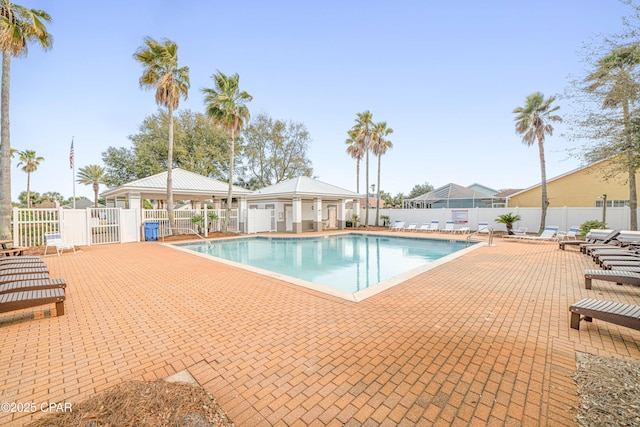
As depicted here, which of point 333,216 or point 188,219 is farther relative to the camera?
point 333,216

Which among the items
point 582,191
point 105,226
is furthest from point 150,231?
point 582,191

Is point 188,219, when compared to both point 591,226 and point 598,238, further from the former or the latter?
point 591,226

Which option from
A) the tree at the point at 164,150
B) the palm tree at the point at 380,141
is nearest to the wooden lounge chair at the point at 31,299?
the palm tree at the point at 380,141

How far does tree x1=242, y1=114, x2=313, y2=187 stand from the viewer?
31.1m

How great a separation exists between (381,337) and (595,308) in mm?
2927

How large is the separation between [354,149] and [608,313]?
23.5 m

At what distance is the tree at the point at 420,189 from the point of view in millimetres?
54094

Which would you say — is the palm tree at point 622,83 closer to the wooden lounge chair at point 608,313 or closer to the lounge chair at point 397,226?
the wooden lounge chair at point 608,313

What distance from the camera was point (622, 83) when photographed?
15.6 feet

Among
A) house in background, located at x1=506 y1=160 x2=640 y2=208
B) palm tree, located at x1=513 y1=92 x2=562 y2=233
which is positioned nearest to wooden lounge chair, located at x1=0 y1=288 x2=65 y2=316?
palm tree, located at x1=513 y1=92 x2=562 y2=233

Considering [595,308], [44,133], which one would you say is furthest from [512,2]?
[44,133]

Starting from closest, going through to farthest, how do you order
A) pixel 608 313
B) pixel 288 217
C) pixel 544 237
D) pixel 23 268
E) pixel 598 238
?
pixel 608 313 < pixel 23 268 < pixel 598 238 < pixel 544 237 < pixel 288 217

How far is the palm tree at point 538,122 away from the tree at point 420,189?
36.6 meters

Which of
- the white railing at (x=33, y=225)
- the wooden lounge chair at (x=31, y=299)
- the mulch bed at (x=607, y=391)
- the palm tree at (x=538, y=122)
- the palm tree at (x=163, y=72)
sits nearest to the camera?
the mulch bed at (x=607, y=391)
